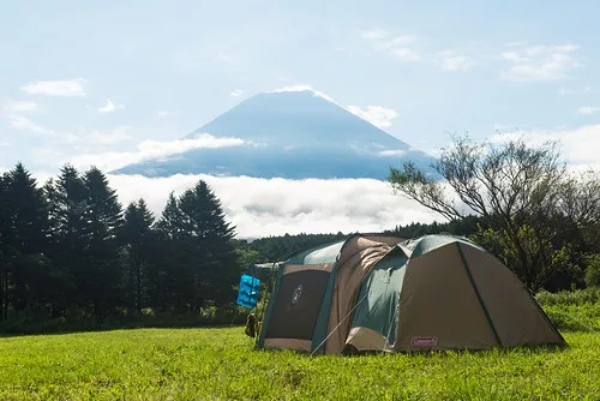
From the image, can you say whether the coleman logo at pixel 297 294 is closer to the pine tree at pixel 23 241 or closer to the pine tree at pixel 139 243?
the pine tree at pixel 23 241

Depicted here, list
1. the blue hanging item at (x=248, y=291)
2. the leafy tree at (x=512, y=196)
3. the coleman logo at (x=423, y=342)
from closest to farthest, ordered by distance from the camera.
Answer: the coleman logo at (x=423, y=342) → the blue hanging item at (x=248, y=291) → the leafy tree at (x=512, y=196)

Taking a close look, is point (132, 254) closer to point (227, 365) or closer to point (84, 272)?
point (84, 272)

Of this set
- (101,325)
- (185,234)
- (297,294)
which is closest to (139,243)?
(185,234)

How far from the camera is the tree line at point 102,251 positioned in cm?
4322

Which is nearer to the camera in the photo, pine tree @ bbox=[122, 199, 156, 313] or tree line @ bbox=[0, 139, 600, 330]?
tree line @ bbox=[0, 139, 600, 330]

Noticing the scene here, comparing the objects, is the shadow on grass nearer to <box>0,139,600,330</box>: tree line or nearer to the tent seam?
<box>0,139,600,330</box>: tree line

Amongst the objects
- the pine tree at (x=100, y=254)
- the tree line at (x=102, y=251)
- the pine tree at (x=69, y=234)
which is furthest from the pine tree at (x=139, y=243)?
the pine tree at (x=69, y=234)

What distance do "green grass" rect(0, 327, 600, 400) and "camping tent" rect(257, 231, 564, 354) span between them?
0.64 meters

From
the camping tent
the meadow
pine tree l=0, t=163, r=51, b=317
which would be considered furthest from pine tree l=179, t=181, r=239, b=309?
the meadow

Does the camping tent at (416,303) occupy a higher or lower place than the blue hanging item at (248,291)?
higher

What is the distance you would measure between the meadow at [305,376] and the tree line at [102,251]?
1385 inches

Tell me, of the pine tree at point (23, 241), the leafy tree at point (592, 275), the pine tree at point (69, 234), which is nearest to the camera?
the pine tree at point (23, 241)

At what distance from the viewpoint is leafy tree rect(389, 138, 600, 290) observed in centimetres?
2972

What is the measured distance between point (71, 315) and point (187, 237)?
15.1 meters
